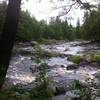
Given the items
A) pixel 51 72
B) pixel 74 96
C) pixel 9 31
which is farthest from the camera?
pixel 51 72

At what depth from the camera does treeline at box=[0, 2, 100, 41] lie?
7.14 metres

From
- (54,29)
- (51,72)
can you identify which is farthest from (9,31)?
(54,29)

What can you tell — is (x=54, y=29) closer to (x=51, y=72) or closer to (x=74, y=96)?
(x=51, y=72)

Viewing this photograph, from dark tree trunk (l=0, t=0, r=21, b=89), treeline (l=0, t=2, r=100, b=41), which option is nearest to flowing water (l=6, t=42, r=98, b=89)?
treeline (l=0, t=2, r=100, b=41)

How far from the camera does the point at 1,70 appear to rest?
19.8 ft

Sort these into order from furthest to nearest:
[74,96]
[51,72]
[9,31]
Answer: [51,72], [74,96], [9,31]

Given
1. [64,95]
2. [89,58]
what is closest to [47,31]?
[89,58]

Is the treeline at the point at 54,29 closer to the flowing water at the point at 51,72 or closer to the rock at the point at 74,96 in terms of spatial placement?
the rock at the point at 74,96

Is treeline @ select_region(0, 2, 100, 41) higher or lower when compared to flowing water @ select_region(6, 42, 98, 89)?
higher

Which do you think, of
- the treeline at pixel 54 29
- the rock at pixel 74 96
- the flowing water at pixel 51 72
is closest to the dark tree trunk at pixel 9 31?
the treeline at pixel 54 29

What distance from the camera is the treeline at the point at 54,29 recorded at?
714 cm

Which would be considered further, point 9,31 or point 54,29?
point 54,29

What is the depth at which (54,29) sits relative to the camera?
7681cm

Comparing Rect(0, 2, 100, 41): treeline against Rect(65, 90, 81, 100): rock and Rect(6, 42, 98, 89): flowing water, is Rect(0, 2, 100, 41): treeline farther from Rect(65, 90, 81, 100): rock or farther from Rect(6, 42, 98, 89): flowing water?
Rect(6, 42, 98, 89): flowing water
